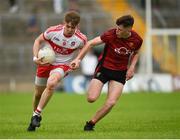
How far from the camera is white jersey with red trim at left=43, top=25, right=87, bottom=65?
1575 cm

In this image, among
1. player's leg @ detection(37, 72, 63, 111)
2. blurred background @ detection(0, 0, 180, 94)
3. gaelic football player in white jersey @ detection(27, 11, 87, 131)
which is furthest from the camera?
blurred background @ detection(0, 0, 180, 94)

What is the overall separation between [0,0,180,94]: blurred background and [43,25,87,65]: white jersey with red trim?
2085cm

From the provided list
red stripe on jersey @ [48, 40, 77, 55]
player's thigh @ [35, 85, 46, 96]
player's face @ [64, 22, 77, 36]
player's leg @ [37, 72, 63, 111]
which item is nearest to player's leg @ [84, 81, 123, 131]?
player's leg @ [37, 72, 63, 111]

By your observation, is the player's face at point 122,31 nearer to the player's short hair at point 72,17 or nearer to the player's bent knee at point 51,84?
the player's short hair at point 72,17

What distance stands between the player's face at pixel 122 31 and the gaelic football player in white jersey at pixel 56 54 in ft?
2.67

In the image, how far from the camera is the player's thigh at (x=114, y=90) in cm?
1545

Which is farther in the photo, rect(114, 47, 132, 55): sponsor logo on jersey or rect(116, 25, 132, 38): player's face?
rect(114, 47, 132, 55): sponsor logo on jersey

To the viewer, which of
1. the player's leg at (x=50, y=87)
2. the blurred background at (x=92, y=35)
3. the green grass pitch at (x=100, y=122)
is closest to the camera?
the green grass pitch at (x=100, y=122)

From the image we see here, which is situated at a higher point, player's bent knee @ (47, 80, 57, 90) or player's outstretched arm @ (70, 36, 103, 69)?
player's outstretched arm @ (70, 36, 103, 69)

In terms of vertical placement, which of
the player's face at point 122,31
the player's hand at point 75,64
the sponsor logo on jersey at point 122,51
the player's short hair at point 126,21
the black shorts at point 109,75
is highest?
the player's short hair at point 126,21

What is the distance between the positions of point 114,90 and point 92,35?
25415 millimetres

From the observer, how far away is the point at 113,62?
1573cm

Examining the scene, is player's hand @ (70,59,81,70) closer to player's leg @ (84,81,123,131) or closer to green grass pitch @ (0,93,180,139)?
player's leg @ (84,81,123,131)

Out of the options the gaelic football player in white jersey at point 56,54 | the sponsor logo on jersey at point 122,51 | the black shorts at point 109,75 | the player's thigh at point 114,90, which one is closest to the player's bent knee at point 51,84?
the gaelic football player in white jersey at point 56,54
